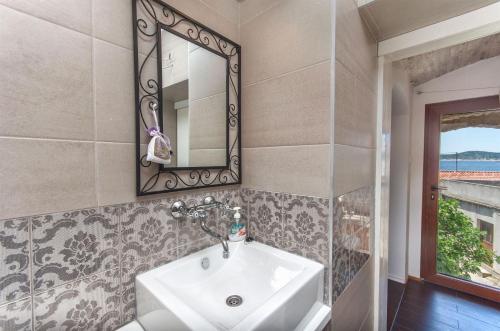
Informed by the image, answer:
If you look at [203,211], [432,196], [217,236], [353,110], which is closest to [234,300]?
[217,236]

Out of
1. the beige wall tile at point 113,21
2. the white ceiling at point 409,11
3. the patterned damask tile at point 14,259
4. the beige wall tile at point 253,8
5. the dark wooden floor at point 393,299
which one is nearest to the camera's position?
the patterned damask tile at point 14,259

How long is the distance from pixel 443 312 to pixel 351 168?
1820 mm

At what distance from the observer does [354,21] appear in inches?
39.8

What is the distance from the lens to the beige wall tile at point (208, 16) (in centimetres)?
92

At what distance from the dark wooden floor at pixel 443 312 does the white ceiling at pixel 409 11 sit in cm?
204

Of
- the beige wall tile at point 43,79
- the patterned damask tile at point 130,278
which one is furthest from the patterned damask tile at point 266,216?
the beige wall tile at point 43,79

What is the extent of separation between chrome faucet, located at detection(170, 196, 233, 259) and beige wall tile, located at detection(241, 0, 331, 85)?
2.06 feet

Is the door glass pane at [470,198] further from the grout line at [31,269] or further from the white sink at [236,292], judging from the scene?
the grout line at [31,269]

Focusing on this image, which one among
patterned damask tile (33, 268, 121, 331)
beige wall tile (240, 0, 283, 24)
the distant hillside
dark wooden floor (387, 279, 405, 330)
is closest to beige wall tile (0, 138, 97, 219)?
patterned damask tile (33, 268, 121, 331)

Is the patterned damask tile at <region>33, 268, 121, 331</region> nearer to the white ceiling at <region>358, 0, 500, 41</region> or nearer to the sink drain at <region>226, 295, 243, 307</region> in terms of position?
the sink drain at <region>226, 295, 243, 307</region>

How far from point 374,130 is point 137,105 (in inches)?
48.9

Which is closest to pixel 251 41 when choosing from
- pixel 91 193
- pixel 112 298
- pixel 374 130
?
pixel 374 130

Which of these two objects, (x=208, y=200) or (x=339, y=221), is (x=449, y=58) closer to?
(x=339, y=221)

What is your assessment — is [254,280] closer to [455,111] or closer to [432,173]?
[432,173]
